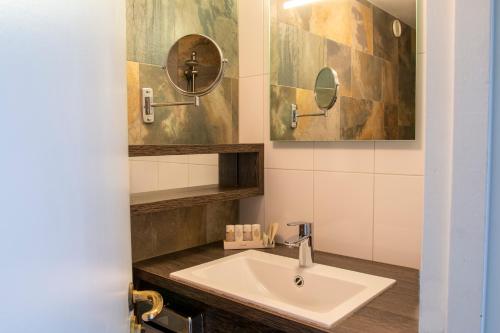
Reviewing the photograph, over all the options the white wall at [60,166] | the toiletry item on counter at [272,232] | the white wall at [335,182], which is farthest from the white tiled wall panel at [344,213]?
the white wall at [60,166]

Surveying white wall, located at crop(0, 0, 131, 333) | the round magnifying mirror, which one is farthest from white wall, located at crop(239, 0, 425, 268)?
white wall, located at crop(0, 0, 131, 333)

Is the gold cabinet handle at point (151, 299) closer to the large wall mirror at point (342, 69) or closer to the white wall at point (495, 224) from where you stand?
the white wall at point (495, 224)

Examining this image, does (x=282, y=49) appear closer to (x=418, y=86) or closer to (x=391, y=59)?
(x=391, y=59)

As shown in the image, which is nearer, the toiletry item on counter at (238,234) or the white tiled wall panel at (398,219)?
the white tiled wall panel at (398,219)

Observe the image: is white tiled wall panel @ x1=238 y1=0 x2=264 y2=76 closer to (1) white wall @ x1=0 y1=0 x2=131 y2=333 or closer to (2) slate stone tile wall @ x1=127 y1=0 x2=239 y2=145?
(2) slate stone tile wall @ x1=127 y1=0 x2=239 y2=145

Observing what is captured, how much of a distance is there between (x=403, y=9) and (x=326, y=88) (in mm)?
372

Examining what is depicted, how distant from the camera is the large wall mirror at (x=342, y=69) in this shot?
1383 mm

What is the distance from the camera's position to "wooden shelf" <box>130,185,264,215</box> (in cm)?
139

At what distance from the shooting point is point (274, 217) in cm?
179

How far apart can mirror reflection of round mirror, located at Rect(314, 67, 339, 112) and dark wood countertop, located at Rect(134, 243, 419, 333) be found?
0.59 m

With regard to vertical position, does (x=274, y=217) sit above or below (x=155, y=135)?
below

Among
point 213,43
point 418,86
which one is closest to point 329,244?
point 418,86

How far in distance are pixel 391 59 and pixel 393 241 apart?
2.07 ft

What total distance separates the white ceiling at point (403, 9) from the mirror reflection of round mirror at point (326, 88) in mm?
280
